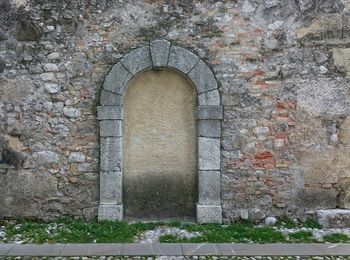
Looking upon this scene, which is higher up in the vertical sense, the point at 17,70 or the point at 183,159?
the point at 17,70

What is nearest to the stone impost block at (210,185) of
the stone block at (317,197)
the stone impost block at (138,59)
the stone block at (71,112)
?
the stone block at (317,197)

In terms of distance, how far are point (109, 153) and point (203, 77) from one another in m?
1.69

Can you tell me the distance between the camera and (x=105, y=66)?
558 centimetres

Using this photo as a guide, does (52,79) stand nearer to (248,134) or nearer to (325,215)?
(248,134)

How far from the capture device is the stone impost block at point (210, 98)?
551 centimetres

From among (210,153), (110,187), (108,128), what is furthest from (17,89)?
(210,153)

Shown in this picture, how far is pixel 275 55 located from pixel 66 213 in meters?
3.71

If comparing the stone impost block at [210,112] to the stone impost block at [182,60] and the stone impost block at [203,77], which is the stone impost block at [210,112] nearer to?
the stone impost block at [203,77]

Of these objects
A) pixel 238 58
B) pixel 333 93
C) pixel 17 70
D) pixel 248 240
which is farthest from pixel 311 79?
pixel 17 70

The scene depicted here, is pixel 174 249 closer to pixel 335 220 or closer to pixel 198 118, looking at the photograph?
pixel 198 118

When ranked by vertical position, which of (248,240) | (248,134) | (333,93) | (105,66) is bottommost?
(248,240)

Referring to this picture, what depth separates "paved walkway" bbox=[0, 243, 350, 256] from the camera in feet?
14.4

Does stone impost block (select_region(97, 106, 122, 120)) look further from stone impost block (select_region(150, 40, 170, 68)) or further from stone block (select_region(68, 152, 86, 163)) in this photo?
stone impost block (select_region(150, 40, 170, 68))

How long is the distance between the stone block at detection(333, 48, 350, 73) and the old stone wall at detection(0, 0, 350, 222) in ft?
0.05
